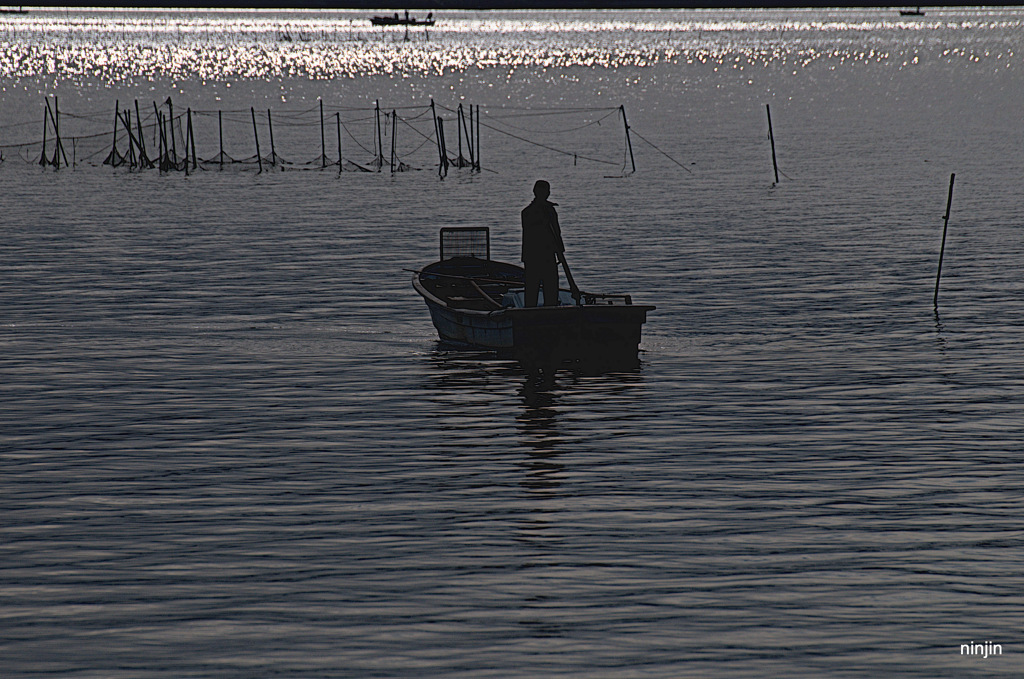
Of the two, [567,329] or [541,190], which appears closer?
[541,190]

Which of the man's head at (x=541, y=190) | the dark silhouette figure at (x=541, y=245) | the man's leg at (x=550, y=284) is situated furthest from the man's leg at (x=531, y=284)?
the man's head at (x=541, y=190)

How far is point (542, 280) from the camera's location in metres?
29.4

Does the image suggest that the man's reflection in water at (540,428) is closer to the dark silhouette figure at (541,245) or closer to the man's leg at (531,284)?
the man's leg at (531,284)

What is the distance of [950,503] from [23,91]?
166688mm

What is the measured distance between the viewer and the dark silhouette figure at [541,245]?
1124 inches

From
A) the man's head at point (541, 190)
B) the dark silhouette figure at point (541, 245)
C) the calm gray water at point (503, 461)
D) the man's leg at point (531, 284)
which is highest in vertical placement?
the man's head at point (541, 190)

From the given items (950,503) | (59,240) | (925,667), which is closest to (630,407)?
(950,503)

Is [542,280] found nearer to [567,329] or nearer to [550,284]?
[550,284]

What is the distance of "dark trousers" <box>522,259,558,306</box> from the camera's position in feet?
95.3

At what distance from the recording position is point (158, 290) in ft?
134

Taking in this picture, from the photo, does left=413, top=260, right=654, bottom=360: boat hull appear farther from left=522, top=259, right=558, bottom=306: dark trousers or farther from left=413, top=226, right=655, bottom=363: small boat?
left=522, top=259, right=558, bottom=306: dark trousers

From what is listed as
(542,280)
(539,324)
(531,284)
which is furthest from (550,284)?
(539,324)

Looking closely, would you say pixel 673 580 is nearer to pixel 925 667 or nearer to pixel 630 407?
pixel 925 667

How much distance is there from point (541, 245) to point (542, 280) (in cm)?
89
